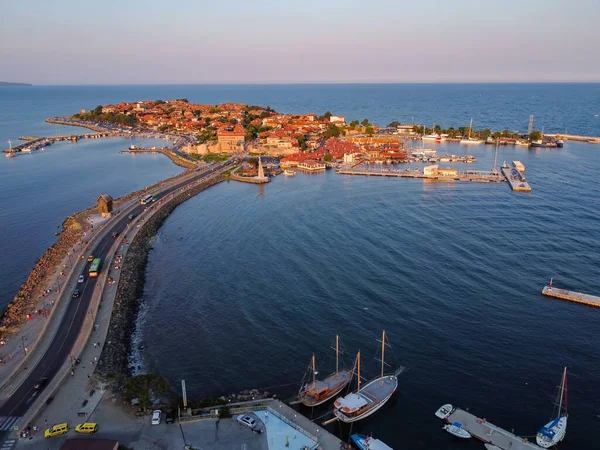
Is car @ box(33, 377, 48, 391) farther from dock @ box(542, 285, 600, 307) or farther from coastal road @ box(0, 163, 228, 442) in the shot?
dock @ box(542, 285, 600, 307)

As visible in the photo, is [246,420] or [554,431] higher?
[246,420]

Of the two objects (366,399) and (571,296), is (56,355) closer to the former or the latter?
(366,399)

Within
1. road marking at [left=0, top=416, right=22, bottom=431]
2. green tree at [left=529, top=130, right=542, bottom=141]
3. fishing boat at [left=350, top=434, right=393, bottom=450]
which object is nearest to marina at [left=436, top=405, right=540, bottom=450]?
fishing boat at [left=350, top=434, right=393, bottom=450]

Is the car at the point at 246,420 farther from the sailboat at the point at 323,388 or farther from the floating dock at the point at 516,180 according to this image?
the floating dock at the point at 516,180

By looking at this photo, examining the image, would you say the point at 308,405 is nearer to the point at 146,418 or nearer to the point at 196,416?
the point at 196,416

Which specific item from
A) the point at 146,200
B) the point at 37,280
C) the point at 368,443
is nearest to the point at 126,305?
the point at 37,280
